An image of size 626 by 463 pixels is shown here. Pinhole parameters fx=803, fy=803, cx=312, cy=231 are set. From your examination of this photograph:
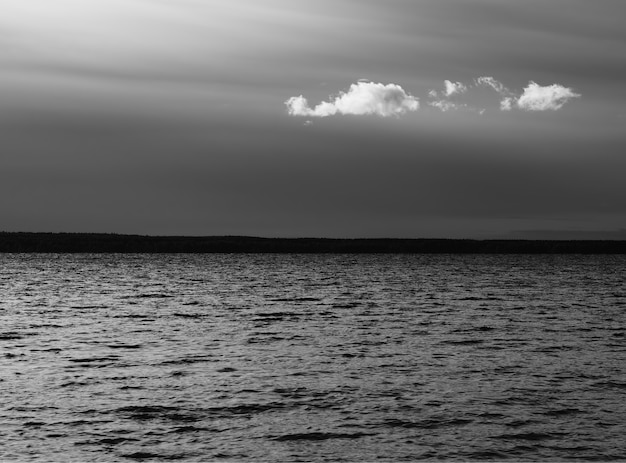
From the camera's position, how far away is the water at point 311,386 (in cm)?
1822

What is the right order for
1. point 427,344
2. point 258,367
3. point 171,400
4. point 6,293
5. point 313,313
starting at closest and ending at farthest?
point 171,400 → point 258,367 → point 427,344 → point 313,313 → point 6,293

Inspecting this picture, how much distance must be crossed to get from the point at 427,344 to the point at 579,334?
31.4 ft

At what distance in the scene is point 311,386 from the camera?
25.0 m

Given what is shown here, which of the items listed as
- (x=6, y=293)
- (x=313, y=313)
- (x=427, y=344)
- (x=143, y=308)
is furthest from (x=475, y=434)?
(x=6, y=293)

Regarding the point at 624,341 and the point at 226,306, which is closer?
the point at 624,341

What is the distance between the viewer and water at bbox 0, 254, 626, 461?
18.2m

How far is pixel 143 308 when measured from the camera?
187ft

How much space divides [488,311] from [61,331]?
28.3 m

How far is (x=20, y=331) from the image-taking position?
40156 millimetres

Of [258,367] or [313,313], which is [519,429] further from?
[313,313]

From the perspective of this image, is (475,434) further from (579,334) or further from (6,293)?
(6,293)

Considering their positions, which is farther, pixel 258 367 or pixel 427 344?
pixel 427 344

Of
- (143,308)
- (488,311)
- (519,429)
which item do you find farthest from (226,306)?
(519,429)

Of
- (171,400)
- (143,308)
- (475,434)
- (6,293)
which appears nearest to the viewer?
(475,434)
